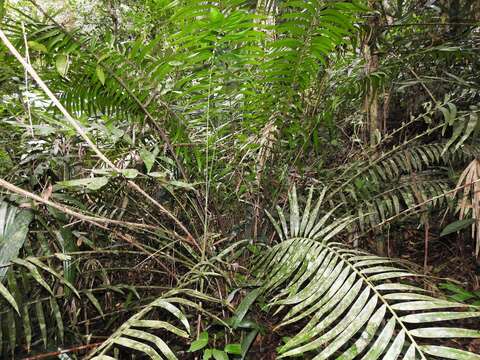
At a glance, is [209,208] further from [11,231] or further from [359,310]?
[359,310]

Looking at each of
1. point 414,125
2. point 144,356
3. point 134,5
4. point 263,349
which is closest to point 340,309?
point 263,349

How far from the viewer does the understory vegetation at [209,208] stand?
66cm

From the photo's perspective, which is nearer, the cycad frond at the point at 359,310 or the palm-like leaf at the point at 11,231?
the cycad frond at the point at 359,310

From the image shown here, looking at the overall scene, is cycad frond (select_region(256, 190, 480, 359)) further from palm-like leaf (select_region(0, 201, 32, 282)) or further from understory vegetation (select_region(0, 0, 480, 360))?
palm-like leaf (select_region(0, 201, 32, 282))

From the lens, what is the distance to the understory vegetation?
0.66 metres

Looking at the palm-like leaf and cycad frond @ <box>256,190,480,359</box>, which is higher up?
cycad frond @ <box>256,190,480,359</box>

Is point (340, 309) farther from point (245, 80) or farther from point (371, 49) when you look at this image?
point (371, 49)

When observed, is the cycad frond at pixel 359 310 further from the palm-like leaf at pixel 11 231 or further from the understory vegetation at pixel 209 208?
the palm-like leaf at pixel 11 231

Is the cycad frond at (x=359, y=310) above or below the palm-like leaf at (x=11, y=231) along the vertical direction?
above

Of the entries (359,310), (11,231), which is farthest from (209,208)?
(359,310)

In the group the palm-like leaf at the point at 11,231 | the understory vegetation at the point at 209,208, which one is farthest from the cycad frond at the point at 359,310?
the palm-like leaf at the point at 11,231

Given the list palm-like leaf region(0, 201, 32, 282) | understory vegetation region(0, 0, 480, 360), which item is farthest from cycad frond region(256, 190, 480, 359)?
palm-like leaf region(0, 201, 32, 282)

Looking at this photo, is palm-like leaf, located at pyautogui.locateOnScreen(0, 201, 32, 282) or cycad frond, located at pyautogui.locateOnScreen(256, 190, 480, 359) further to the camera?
palm-like leaf, located at pyautogui.locateOnScreen(0, 201, 32, 282)

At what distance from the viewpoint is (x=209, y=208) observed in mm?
1211
